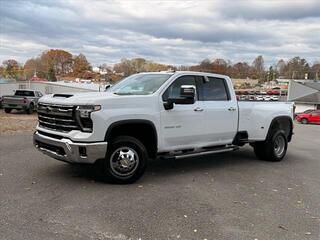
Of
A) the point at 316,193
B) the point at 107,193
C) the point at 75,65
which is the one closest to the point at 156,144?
the point at 107,193

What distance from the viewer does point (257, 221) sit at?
477 centimetres

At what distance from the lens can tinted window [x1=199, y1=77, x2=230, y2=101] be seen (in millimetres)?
7523

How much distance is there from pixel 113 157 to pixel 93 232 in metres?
2.02

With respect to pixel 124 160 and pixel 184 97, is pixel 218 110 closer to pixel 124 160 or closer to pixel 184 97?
pixel 184 97

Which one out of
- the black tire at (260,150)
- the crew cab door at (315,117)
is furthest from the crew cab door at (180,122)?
the crew cab door at (315,117)

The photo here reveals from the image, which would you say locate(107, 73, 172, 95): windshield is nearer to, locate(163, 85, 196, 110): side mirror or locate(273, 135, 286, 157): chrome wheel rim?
locate(163, 85, 196, 110): side mirror

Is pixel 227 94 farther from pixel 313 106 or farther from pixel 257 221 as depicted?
pixel 313 106

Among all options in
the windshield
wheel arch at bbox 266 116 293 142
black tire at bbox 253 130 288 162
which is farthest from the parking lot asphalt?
the windshield

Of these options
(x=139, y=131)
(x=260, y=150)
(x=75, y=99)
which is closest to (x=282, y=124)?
(x=260, y=150)

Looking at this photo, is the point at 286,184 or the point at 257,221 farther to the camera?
the point at 286,184

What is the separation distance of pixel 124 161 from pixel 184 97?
1.52 m

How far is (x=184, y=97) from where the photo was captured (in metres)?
6.64

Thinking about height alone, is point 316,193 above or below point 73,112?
below

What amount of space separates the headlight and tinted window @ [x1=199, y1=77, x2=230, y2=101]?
2427 mm
